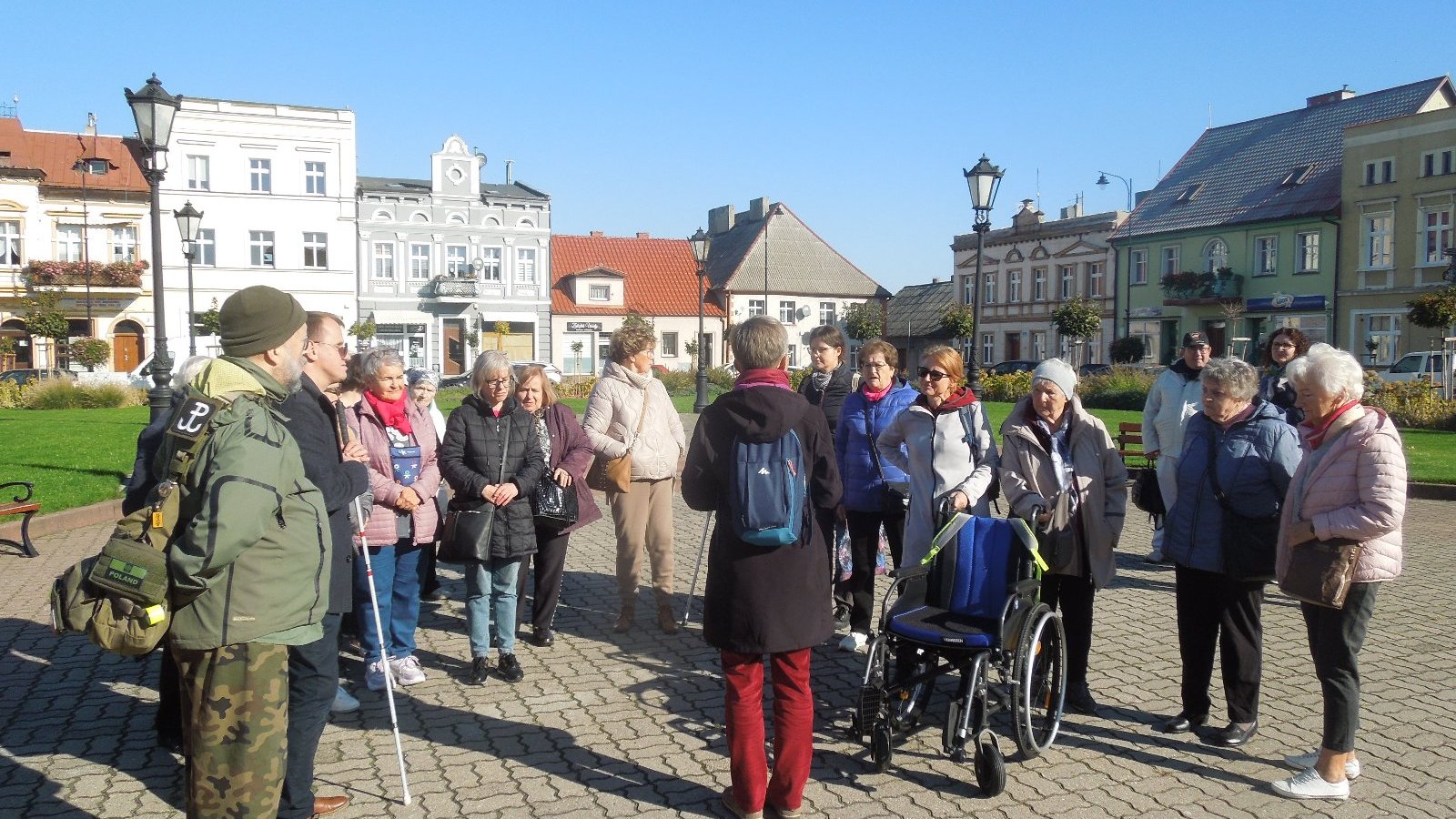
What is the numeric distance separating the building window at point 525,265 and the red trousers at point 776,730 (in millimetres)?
48796

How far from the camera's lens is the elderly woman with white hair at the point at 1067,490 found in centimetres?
515

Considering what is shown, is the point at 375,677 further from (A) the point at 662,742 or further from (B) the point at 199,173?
(B) the point at 199,173

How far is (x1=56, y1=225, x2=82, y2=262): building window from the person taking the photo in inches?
1722

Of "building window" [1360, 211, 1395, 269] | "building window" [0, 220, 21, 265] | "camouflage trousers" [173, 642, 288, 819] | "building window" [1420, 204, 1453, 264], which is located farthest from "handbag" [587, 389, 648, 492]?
"building window" [0, 220, 21, 265]

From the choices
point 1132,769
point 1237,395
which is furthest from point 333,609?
point 1237,395

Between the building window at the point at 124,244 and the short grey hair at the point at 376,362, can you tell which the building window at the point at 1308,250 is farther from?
the building window at the point at 124,244

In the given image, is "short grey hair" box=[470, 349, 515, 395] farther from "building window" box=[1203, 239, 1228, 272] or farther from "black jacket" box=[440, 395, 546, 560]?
"building window" box=[1203, 239, 1228, 272]

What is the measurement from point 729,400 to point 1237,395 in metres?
2.37

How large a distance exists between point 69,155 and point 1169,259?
46.9m

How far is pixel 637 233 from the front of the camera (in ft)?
202

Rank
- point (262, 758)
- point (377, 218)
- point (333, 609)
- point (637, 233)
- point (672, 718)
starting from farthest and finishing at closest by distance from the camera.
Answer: point (637, 233)
point (377, 218)
point (672, 718)
point (333, 609)
point (262, 758)

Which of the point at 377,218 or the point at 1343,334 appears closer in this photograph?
the point at 1343,334

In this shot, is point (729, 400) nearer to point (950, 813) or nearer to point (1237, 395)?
point (950, 813)

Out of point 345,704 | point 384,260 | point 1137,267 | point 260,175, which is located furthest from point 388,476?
point 1137,267
